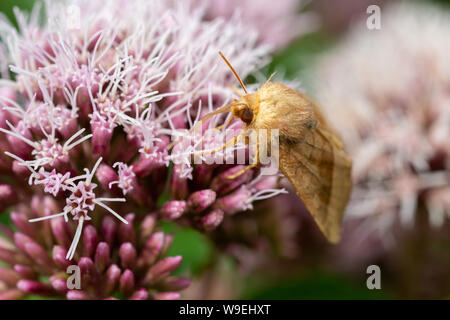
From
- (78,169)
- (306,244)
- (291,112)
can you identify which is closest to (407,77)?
(306,244)

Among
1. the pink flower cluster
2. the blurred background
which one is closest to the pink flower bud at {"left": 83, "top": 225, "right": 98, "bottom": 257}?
the pink flower cluster

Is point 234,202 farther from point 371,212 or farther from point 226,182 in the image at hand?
point 371,212

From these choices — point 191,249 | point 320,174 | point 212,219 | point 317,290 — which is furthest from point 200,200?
point 317,290

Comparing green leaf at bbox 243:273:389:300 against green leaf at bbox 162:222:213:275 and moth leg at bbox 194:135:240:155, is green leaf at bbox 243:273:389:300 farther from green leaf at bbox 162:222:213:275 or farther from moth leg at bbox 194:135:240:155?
moth leg at bbox 194:135:240:155

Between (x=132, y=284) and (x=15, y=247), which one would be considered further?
(x=15, y=247)

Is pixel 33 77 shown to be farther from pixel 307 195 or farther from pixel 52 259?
pixel 307 195

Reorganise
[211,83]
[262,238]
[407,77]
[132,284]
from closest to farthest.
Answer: [132,284], [211,83], [262,238], [407,77]
